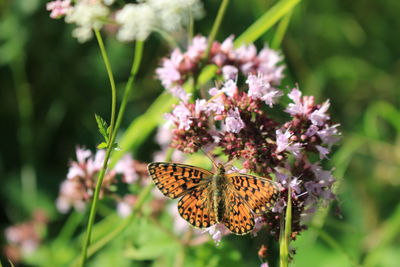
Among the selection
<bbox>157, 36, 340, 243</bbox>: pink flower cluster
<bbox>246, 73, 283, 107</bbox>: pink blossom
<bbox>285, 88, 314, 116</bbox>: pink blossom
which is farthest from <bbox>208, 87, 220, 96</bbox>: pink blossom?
<bbox>285, 88, 314, 116</bbox>: pink blossom

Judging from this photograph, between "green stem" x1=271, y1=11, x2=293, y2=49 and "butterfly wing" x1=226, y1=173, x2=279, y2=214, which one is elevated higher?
"butterfly wing" x1=226, y1=173, x2=279, y2=214

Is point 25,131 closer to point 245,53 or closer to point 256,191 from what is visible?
point 245,53

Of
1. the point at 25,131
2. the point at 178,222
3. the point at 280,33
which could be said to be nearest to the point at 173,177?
the point at 178,222

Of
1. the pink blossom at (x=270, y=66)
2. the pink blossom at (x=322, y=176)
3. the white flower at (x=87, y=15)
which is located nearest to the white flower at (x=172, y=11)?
the white flower at (x=87, y=15)

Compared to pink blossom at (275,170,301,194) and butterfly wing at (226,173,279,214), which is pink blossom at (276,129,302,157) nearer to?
pink blossom at (275,170,301,194)

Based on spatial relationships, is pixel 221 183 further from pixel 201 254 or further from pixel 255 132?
pixel 201 254

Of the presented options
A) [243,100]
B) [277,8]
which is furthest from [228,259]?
[277,8]
